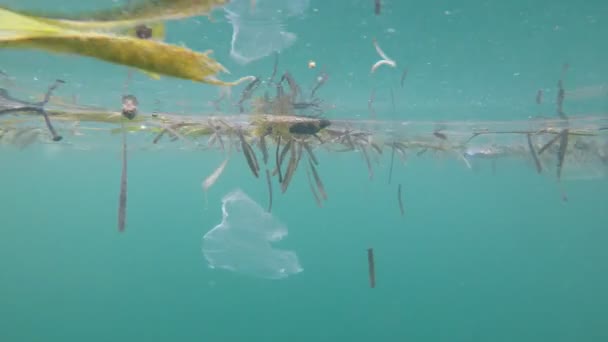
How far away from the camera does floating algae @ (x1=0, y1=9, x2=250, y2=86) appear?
5.20 ft

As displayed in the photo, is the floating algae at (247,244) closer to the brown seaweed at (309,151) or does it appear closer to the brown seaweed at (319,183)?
the brown seaweed at (319,183)

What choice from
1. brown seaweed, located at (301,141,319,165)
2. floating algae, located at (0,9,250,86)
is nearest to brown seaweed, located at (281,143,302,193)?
brown seaweed, located at (301,141,319,165)

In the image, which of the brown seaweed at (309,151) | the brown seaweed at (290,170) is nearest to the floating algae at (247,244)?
the brown seaweed at (309,151)

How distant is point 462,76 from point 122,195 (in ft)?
36.9

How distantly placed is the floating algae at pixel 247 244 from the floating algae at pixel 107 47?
669 centimetres

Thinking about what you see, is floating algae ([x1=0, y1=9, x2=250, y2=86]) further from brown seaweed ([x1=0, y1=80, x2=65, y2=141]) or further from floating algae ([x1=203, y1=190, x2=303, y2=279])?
floating algae ([x1=203, y1=190, x2=303, y2=279])

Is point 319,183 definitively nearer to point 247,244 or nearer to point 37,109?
point 247,244

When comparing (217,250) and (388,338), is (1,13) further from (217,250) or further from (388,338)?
(388,338)

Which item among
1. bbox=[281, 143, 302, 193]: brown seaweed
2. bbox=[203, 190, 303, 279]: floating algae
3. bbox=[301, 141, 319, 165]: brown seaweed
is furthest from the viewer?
bbox=[203, 190, 303, 279]: floating algae

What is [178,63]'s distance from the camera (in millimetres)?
1812

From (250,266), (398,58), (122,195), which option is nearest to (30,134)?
(250,266)

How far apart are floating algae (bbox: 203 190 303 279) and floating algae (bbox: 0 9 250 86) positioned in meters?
6.69

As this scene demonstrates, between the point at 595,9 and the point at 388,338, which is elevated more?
the point at 595,9

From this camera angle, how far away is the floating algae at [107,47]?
158cm
